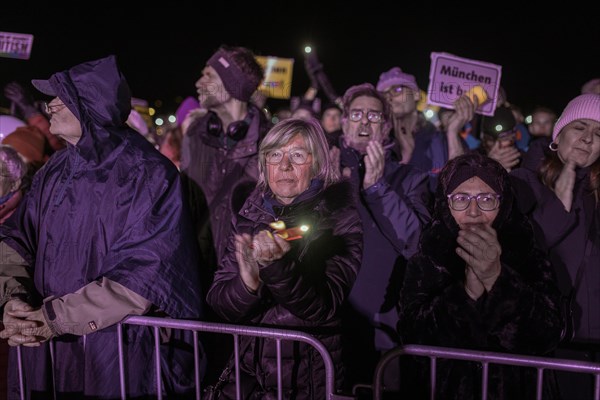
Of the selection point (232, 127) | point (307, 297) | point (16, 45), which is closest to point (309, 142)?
point (307, 297)

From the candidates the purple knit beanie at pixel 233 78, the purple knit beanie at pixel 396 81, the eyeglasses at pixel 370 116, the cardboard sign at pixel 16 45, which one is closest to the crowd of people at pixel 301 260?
the eyeglasses at pixel 370 116

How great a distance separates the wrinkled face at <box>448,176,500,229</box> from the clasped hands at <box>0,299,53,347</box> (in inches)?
91.1

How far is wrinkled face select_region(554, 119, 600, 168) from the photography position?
336 centimetres

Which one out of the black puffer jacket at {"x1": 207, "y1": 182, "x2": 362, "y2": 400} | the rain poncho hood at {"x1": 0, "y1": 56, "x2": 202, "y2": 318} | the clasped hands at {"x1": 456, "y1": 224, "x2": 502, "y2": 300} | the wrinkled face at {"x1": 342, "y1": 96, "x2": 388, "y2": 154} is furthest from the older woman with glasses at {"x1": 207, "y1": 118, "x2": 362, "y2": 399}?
the wrinkled face at {"x1": 342, "y1": 96, "x2": 388, "y2": 154}

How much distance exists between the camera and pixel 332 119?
7.29 metres

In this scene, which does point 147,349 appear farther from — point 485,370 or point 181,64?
point 181,64

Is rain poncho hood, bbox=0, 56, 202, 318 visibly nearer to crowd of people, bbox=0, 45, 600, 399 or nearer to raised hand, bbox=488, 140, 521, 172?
crowd of people, bbox=0, 45, 600, 399

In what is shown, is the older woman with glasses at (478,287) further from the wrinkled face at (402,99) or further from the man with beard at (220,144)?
the wrinkled face at (402,99)

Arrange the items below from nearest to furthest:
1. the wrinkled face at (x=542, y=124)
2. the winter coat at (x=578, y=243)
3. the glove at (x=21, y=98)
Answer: the winter coat at (x=578, y=243), the glove at (x=21, y=98), the wrinkled face at (x=542, y=124)

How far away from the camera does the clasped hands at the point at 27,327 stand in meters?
2.66

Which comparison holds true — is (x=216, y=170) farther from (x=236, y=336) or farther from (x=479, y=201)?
(x=479, y=201)

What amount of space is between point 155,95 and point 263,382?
37505mm

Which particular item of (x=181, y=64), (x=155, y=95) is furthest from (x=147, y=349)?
(x=155, y=95)

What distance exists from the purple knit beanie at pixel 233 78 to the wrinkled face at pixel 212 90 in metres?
0.04
